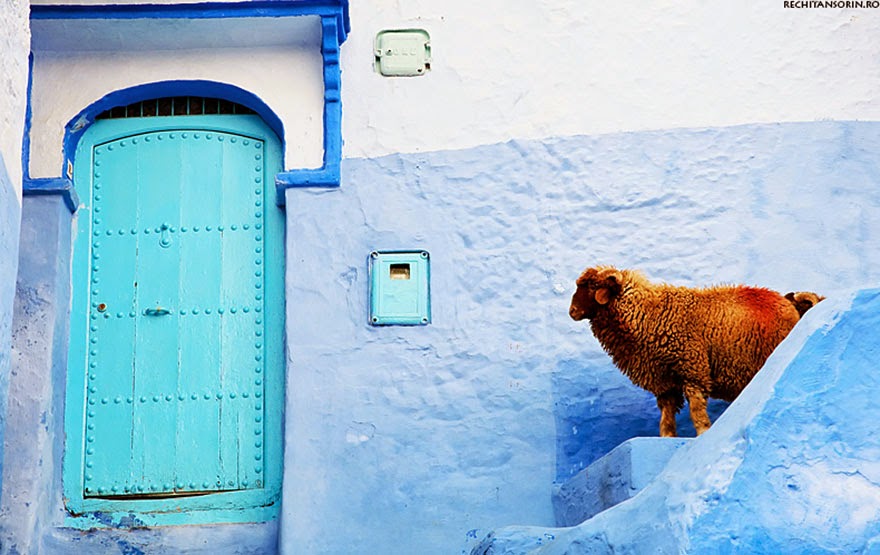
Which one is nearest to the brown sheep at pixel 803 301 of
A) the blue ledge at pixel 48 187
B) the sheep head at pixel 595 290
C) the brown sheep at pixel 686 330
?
the brown sheep at pixel 686 330

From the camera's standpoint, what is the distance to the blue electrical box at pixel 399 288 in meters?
5.80

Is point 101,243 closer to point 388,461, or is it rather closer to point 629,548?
point 388,461

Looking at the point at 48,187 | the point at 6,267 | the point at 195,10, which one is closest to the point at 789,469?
the point at 6,267

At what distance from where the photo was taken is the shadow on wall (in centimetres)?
562

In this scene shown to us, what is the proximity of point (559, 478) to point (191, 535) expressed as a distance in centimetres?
155

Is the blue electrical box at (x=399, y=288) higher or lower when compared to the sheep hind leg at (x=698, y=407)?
higher

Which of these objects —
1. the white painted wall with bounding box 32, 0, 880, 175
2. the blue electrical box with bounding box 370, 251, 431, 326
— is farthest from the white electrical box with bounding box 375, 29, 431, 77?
the blue electrical box with bounding box 370, 251, 431, 326

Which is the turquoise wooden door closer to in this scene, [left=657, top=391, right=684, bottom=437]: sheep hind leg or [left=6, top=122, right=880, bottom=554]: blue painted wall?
[left=6, top=122, right=880, bottom=554]: blue painted wall

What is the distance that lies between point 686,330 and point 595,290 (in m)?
0.37

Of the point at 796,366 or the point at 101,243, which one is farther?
the point at 101,243

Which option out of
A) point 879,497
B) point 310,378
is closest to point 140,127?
point 310,378

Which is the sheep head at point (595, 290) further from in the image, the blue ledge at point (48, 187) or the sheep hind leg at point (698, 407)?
the blue ledge at point (48, 187)

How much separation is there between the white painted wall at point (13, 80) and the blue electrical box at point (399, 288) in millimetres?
1585

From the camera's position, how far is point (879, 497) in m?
3.52
